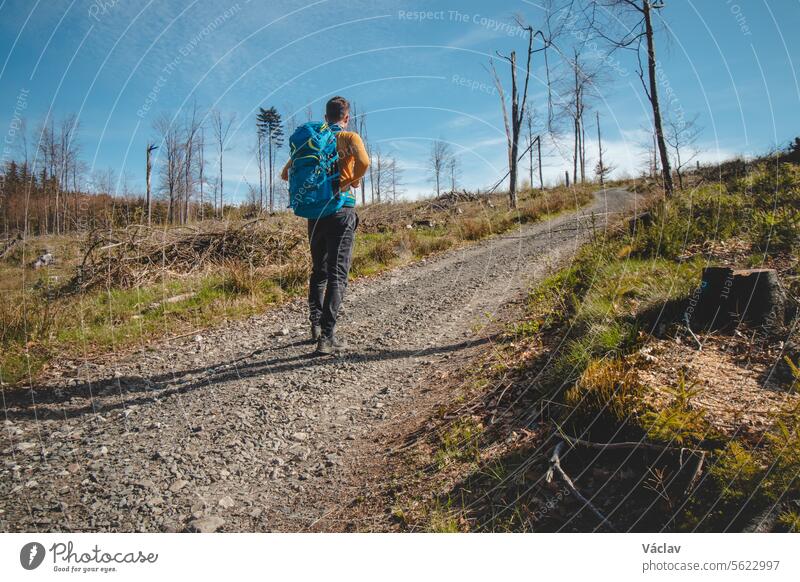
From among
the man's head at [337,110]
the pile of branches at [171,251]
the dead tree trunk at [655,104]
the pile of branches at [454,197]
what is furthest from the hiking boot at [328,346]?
the pile of branches at [454,197]

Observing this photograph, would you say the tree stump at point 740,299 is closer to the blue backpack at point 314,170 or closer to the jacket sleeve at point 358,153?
the jacket sleeve at point 358,153

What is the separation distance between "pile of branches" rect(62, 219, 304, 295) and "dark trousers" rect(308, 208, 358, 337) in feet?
12.0

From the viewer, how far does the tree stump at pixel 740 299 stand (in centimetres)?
288

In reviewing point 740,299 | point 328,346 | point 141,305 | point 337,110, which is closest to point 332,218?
point 337,110

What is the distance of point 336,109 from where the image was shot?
4168mm

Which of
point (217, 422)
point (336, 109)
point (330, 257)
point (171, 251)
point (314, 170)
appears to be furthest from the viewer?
point (171, 251)

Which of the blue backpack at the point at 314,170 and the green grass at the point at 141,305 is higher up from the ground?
the blue backpack at the point at 314,170

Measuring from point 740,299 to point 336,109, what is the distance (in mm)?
3751

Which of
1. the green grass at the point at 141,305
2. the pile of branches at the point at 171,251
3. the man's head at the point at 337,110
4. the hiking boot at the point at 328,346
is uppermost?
the man's head at the point at 337,110

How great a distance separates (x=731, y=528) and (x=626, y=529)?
36 cm

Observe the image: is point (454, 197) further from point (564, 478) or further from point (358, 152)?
point (564, 478)

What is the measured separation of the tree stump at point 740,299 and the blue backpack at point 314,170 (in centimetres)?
321
